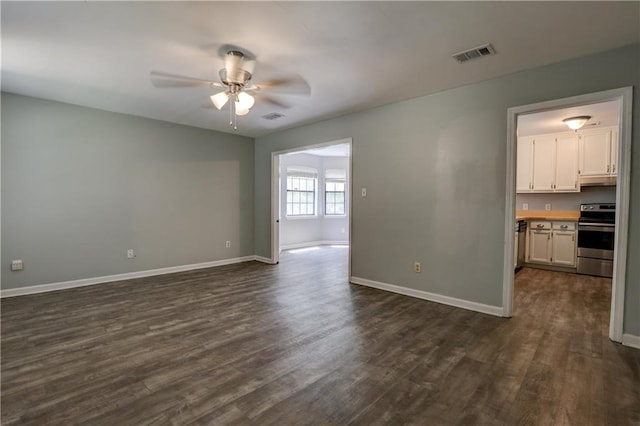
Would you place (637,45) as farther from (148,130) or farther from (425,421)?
(148,130)

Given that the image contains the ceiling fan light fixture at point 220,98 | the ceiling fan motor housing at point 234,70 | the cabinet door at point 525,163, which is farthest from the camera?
the cabinet door at point 525,163

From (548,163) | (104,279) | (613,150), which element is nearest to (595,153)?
(613,150)

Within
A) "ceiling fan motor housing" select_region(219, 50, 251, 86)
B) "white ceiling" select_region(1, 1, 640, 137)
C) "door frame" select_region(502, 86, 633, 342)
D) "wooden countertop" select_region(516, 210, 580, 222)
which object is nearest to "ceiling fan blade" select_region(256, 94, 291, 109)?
"white ceiling" select_region(1, 1, 640, 137)

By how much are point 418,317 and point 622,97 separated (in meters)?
2.78

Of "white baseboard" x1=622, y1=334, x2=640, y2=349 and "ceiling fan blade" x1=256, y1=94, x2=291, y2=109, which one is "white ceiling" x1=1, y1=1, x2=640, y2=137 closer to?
"ceiling fan blade" x1=256, y1=94, x2=291, y2=109

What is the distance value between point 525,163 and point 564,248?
5.94ft

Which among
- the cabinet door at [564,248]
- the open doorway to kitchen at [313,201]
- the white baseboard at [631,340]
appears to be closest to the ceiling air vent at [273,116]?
the open doorway to kitchen at [313,201]

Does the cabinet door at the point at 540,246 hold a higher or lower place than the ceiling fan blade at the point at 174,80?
lower

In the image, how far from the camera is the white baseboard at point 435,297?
3391 mm

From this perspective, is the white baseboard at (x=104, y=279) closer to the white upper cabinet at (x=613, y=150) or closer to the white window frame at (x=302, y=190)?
the white window frame at (x=302, y=190)

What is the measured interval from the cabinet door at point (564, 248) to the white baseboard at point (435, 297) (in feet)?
10.7

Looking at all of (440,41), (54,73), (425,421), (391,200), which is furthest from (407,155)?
(54,73)

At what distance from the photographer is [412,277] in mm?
4039

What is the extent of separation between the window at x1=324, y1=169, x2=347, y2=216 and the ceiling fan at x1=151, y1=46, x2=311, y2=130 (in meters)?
5.45
